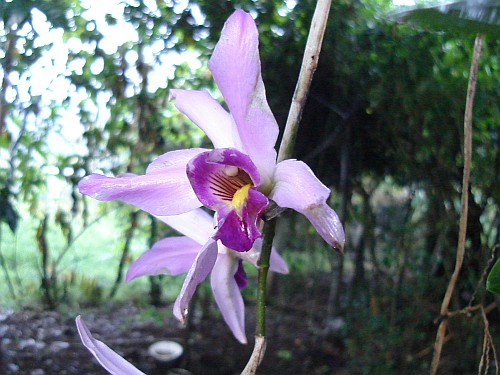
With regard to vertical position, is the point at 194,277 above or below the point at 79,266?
above

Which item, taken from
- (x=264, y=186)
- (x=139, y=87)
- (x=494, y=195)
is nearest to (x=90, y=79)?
(x=139, y=87)

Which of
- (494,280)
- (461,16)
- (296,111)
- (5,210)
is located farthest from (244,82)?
(5,210)

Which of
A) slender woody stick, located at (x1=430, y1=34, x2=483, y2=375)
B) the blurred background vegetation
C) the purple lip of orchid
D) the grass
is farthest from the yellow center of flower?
the grass

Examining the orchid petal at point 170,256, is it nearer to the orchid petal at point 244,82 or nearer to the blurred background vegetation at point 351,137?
the orchid petal at point 244,82

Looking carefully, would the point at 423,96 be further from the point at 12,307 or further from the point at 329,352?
the point at 12,307

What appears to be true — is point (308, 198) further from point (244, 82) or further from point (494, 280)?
point (494, 280)

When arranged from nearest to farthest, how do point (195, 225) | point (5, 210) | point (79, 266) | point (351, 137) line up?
point (195, 225), point (5, 210), point (351, 137), point (79, 266)
